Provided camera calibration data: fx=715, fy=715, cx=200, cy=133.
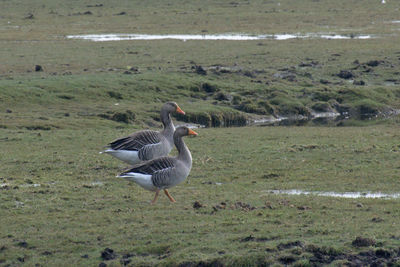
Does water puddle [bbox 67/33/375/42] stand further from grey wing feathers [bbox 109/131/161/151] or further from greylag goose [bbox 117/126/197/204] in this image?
greylag goose [bbox 117/126/197/204]

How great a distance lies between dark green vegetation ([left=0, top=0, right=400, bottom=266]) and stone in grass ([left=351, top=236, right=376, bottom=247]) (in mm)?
15

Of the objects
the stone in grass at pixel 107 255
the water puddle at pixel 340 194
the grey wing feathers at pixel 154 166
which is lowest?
the water puddle at pixel 340 194

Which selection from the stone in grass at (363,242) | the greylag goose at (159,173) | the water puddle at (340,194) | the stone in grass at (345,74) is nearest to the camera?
the stone in grass at (363,242)

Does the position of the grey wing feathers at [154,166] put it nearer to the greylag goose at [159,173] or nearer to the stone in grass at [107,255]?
the greylag goose at [159,173]

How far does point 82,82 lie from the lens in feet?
106

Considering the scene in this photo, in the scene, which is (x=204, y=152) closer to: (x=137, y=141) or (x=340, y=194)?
(x=137, y=141)

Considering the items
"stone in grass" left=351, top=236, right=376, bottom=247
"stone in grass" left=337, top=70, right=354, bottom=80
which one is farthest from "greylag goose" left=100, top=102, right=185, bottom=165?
"stone in grass" left=337, top=70, right=354, bottom=80

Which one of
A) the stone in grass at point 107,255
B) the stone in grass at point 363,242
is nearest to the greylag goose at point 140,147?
the stone in grass at point 107,255

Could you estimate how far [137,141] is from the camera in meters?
15.8

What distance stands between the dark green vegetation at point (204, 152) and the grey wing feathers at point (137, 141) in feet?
3.14

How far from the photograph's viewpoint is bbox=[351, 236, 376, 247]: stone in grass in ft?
34.7

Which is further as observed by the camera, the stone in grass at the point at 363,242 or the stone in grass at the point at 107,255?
the stone in grass at the point at 107,255

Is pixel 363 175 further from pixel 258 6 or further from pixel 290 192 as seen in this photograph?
pixel 258 6

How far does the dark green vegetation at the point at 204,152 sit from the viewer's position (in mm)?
11141
